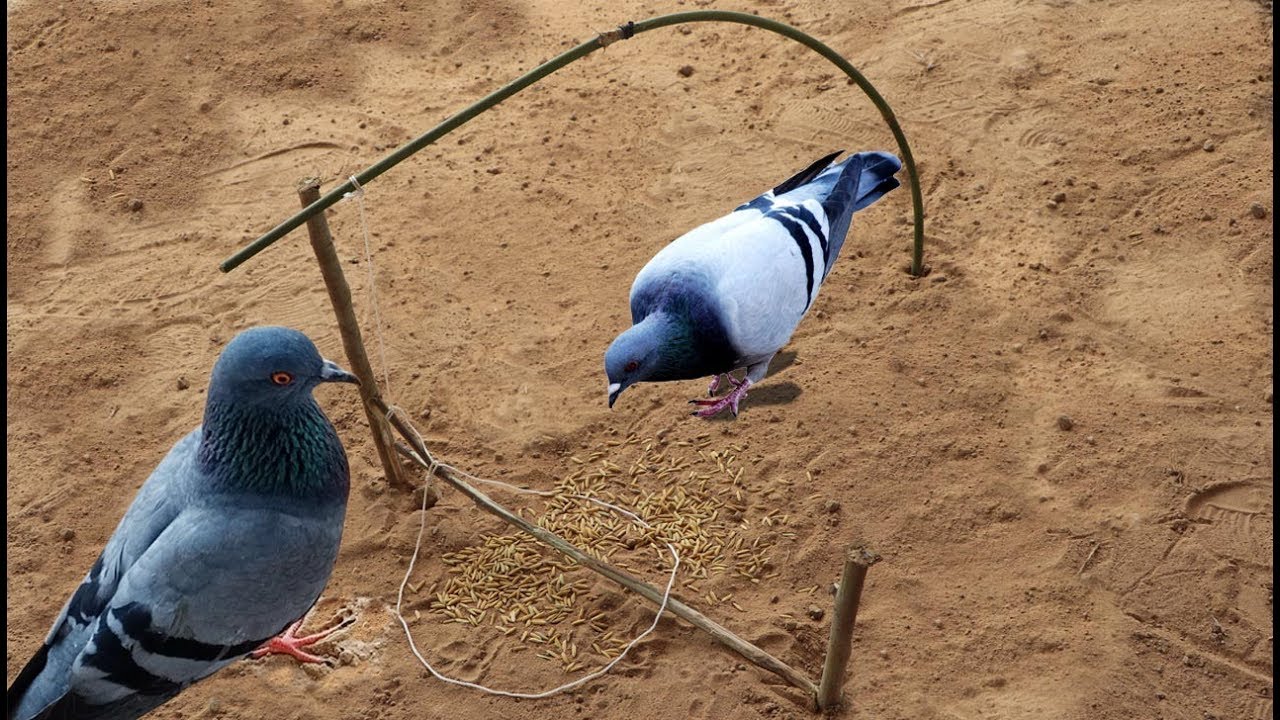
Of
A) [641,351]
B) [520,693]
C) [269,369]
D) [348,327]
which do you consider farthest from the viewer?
[348,327]

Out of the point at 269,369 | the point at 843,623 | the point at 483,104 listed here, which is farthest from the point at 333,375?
the point at 843,623

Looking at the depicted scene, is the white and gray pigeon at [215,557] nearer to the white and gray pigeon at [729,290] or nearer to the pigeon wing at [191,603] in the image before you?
the pigeon wing at [191,603]

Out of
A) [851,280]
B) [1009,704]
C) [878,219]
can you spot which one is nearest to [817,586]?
[1009,704]

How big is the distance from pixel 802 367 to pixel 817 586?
49.4 inches

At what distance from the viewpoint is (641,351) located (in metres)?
4.16

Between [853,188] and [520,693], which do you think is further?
[853,188]

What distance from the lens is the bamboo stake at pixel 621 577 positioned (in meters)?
4.29

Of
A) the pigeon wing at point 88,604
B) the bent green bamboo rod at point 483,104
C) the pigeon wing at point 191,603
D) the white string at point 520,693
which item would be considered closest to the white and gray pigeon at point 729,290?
the bent green bamboo rod at point 483,104

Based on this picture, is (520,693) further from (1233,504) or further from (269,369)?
(1233,504)

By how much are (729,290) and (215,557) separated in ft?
6.46

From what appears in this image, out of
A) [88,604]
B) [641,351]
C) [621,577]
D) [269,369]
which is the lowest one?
[621,577]

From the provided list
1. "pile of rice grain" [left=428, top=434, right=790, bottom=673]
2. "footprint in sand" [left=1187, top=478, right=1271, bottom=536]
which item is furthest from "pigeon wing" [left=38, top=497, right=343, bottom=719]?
"footprint in sand" [left=1187, top=478, right=1271, bottom=536]

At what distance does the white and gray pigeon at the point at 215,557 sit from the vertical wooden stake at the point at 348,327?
632 mm

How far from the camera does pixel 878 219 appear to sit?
638 cm
